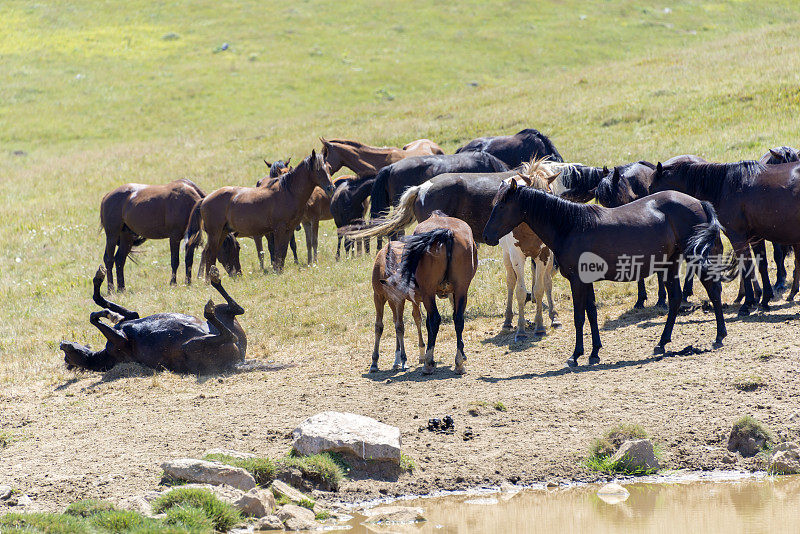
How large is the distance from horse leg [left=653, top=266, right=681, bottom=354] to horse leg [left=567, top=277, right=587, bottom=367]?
2.69 ft

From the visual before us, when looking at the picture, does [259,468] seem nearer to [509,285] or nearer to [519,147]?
[509,285]

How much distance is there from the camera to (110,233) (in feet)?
60.0

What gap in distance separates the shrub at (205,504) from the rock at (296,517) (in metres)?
0.32

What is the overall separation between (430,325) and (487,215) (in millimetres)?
3549

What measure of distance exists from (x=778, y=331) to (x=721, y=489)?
3538 mm

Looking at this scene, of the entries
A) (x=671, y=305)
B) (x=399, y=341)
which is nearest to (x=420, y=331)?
(x=399, y=341)

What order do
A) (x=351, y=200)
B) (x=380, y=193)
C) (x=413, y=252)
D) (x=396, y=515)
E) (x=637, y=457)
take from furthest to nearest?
(x=351, y=200)
(x=380, y=193)
(x=413, y=252)
(x=637, y=457)
(x=396, y=515)

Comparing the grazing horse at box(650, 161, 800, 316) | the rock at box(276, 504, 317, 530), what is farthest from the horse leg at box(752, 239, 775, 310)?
the rock at box(276, 504, 317, 530)

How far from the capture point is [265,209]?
55.2ft

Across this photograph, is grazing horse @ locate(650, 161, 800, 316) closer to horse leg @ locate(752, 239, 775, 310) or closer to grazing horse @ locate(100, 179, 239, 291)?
horse leg @ locate(752, 239, 775, 310)

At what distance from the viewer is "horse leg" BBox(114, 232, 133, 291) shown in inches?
688

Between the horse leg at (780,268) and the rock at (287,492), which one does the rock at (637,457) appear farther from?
the horse leg at (780,268)

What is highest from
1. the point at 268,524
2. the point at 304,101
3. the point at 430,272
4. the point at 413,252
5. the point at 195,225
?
the point at 304,101

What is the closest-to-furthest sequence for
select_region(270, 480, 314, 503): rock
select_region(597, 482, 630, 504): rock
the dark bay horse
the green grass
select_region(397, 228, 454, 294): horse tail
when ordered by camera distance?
select_region(597, 482, 630, 504): rock, select_region(270, 480, 314, 503): rock, the green grass, select_region(397, 228, 454, 294): horse tail, the dark bay horse
